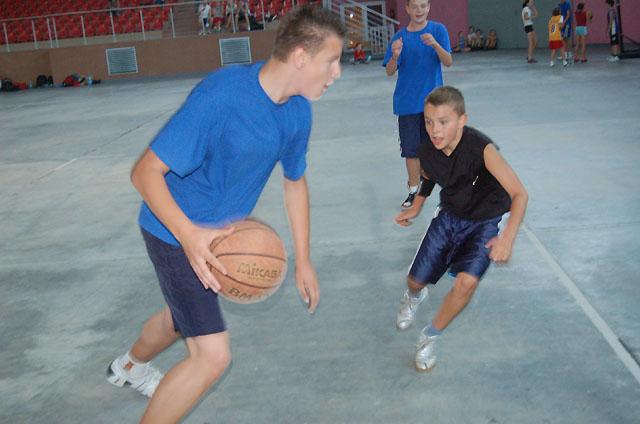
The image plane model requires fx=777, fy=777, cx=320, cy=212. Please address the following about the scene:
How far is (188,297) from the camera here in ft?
9.66

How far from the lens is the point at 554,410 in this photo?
11.2 feet

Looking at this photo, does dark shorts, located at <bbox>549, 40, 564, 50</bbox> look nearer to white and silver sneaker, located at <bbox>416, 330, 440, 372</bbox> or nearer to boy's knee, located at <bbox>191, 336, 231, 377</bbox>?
white and silver sneaker, located at <bbox>416, 330, 440, 372</bbox>

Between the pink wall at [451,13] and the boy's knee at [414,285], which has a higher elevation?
the pink wall at [451,13]

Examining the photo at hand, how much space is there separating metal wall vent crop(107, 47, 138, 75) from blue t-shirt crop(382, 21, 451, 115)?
23.6 meters

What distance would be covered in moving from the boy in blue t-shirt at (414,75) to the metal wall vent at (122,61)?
927 inches

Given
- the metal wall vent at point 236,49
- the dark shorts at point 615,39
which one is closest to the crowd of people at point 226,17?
the metal wall vent at point 236,49

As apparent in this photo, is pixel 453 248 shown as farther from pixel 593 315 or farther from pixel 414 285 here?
pixel 593 315

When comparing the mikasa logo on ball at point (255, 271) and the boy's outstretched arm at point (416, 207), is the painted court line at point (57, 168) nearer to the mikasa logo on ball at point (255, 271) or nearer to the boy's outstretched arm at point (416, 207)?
the boy's outstretched arm at point (416, 207)

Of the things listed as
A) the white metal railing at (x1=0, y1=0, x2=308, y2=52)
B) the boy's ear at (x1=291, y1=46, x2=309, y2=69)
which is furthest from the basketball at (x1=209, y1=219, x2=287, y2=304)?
the white metal railing at (x1=0, y1=0, x2=308, y2=52)

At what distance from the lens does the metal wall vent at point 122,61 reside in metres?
29.0

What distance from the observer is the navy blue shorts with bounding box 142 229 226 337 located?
2.93 metres

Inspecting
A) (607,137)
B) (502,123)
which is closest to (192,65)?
(502,123)

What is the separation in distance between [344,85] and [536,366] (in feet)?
52.5

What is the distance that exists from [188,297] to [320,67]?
0.99 meters
